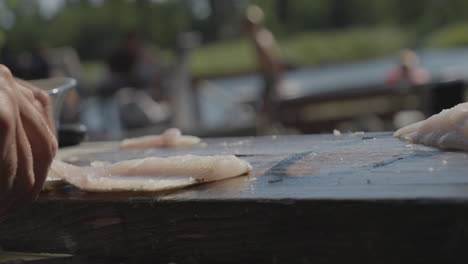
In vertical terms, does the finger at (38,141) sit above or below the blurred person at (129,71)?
above

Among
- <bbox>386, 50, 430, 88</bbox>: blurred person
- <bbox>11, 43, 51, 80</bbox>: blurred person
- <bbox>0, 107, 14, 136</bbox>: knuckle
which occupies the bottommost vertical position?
<bbox>386, 50, 430, 88</bbox>: blurred person

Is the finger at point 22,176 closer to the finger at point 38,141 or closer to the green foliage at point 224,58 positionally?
the finger at point 38,141

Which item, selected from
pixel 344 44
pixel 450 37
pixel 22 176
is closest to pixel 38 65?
pixel 22 176

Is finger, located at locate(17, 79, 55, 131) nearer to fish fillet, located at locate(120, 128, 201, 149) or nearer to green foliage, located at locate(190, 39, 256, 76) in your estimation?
fish fillet, located at locate(120, 128, 201, 149)

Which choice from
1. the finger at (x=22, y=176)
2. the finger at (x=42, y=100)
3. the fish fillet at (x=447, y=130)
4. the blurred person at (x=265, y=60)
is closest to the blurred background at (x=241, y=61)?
the blurred person at (x=265, y=60)

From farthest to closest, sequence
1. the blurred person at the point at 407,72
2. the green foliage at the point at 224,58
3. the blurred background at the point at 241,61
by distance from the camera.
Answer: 1. the green foliage at the point at 224,58
2. the blurred person at the point at 407,72
3. the blurred background at the point at 241,61

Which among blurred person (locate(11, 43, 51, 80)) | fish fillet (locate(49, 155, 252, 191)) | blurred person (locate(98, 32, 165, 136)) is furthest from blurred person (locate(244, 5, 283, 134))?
fish fillet (locate(49, 155, 252, 191))
